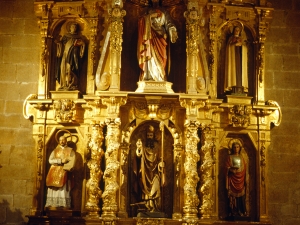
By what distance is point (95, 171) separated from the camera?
16.7m

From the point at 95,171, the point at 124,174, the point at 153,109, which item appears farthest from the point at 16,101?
the point at 153,109

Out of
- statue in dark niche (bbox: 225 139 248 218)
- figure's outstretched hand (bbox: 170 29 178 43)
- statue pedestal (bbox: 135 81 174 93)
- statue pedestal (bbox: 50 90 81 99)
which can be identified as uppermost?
figure's outstretched hand (bbox: 170 29 178 43)

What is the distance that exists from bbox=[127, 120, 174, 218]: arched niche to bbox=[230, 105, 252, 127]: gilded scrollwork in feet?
5.05

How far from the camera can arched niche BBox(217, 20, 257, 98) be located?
58.7 ft

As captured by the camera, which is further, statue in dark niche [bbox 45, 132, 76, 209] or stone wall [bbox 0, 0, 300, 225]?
stone wall [bbox 0, 0, 300, 225]

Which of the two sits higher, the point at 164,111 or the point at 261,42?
the point at 261,42

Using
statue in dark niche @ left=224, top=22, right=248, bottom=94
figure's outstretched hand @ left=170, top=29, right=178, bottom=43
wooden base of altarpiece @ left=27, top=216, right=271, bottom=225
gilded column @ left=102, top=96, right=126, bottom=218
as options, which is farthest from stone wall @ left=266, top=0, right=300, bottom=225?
gilded column @ left=102, top=96, right=126, bottom=218

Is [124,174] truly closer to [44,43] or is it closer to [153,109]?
[153,109]

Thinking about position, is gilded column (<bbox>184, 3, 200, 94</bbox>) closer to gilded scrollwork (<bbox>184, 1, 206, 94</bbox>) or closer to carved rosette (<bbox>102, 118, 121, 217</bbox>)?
gilded scrollwork (<bbox>184, 1, 206, 94</bbox>)

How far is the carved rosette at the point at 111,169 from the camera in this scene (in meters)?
16.4

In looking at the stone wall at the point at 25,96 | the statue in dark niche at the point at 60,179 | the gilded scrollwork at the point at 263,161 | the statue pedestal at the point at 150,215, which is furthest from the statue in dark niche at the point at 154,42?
the statue pedestal at the point at 150,215

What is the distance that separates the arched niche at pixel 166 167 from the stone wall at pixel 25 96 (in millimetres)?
2430

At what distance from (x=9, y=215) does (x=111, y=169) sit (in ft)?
9.59

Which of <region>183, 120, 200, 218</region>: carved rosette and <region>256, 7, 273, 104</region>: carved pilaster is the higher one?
<region>256, 7, 273, 104</region>: carved pilaster
